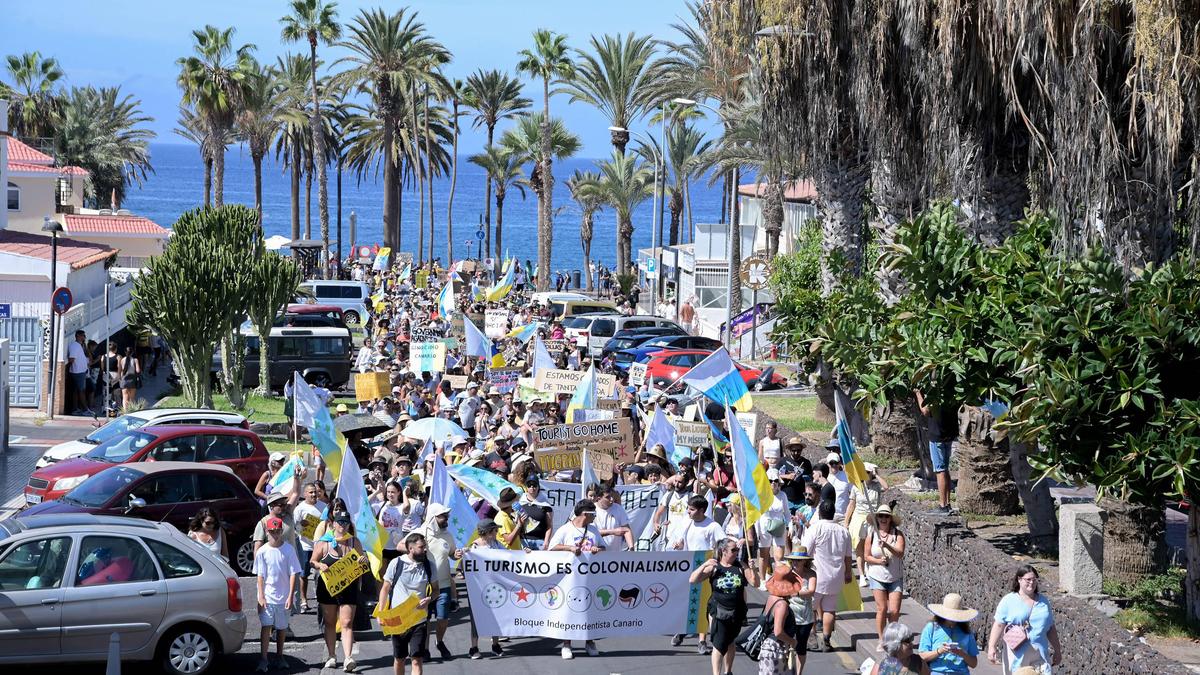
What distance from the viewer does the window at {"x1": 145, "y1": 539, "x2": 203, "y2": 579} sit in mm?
11820

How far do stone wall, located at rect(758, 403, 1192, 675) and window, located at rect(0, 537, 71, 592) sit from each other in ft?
27.7

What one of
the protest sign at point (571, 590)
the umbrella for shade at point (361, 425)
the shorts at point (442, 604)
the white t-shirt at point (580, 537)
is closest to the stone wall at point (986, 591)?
the protest sign at point (571, 590)

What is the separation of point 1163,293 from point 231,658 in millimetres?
8979

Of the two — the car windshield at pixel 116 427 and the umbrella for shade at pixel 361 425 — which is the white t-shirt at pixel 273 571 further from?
the umbrella for shade at pixel 361 425

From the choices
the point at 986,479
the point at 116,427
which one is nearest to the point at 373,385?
the point at 116,427

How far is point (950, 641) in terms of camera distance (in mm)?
10234

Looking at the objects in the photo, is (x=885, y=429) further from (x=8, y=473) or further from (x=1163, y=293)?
(x=8, y=473)

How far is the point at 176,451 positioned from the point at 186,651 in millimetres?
7383

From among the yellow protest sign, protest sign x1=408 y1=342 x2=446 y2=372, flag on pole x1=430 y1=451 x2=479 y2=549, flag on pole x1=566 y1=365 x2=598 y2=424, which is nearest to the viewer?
the yellow protest sign

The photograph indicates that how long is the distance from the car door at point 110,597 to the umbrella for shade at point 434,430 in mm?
8422

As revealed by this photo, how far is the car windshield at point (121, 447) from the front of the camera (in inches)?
734

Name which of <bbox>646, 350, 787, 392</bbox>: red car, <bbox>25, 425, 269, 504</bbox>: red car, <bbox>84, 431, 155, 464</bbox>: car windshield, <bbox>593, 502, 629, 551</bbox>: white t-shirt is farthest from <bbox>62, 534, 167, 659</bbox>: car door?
<bbox>646, 350, 787, 392</bbox>: red car

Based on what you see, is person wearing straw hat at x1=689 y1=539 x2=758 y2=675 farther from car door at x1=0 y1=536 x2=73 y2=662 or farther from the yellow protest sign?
car door at x1=0 y1=536 x2=73 y2=662

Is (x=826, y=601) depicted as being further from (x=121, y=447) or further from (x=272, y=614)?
(x=121, y=447)
